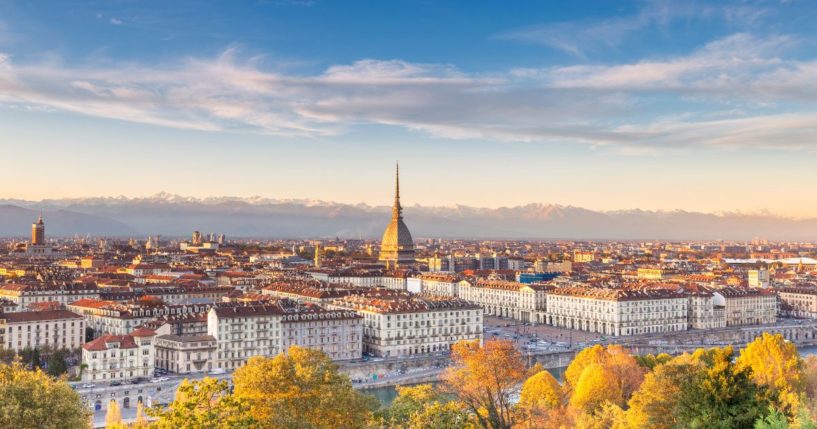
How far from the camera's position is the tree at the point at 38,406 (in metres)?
24.1

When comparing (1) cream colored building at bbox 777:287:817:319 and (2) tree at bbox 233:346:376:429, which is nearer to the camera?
(2) tree at bbox 233:346:376:429

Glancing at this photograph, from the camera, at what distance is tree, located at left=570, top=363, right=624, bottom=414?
147 ft

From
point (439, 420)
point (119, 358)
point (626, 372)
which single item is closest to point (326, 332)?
point (119, 358)

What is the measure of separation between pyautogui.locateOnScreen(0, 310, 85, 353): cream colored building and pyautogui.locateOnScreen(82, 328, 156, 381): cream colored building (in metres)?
9.24

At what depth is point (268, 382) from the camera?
29.6 meters

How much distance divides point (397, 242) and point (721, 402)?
5665 inches

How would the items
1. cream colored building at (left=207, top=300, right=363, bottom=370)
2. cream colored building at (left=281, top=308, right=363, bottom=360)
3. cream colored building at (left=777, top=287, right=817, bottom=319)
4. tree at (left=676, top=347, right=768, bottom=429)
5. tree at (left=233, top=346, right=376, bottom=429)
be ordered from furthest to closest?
cream colored building at (left=777, top=287, right=817, bottom=319) < cream colored building at (left=281, top=308, right=363, bottom=360) < cream colored building at (left=207, top=300, right=363, bottom=370) < tree at (left=233, top=346, right=376, bottom=429) < tree at (left=676, top=347, right=768, bottom=429)

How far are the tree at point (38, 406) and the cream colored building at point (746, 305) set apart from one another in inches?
3370

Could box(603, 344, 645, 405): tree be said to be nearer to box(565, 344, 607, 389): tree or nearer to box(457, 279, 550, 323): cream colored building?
box(565, 344, 607, 389): tree

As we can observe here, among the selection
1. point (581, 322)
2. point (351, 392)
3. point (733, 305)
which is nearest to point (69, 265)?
point (581, 322)

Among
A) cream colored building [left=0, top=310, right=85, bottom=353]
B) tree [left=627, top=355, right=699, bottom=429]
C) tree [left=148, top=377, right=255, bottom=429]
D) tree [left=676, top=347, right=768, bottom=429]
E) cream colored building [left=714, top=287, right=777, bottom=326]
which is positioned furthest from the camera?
cream colored building [left=714, top=287, right=777, bottom=326]

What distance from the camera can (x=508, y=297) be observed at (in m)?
110

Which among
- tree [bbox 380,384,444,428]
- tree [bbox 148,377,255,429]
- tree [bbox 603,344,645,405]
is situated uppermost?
tree [bbox 148,377,255,429]

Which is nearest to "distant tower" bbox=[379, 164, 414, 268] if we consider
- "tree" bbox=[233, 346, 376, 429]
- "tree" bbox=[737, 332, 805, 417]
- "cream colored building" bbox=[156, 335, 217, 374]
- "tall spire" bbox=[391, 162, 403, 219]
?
"tall spire" bbox=[391, 162, 403, 219]
